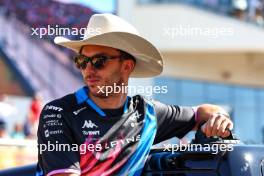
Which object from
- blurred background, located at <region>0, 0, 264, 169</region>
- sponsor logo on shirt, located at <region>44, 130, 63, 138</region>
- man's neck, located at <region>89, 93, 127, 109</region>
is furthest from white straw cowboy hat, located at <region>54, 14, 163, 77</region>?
blurred background, located at <region>0, 0, 264, 169</region>

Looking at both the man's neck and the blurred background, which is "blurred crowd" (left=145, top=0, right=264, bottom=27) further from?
the man's neck

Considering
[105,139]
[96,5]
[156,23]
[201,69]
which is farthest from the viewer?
[201,69]

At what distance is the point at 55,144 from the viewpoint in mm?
2742

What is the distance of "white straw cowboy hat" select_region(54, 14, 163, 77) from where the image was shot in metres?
3.01

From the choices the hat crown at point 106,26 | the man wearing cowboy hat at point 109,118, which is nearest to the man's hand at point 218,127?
the man wearing cowboy hat at point 109,118

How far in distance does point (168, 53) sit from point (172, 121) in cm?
1749

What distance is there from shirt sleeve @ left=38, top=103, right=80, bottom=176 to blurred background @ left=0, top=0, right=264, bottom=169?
9740 mm

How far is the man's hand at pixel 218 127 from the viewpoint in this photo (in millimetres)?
2887

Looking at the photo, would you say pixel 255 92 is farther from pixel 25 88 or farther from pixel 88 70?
pixel 88 70

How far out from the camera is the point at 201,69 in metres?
22.7

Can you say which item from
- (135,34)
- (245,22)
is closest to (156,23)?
(245,22)

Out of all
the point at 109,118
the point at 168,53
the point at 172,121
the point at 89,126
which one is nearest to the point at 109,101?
the point at 109,118

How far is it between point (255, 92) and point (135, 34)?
22045 mm

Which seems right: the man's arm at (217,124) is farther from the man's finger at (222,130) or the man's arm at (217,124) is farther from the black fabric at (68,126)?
the black fabric at (68,126)
